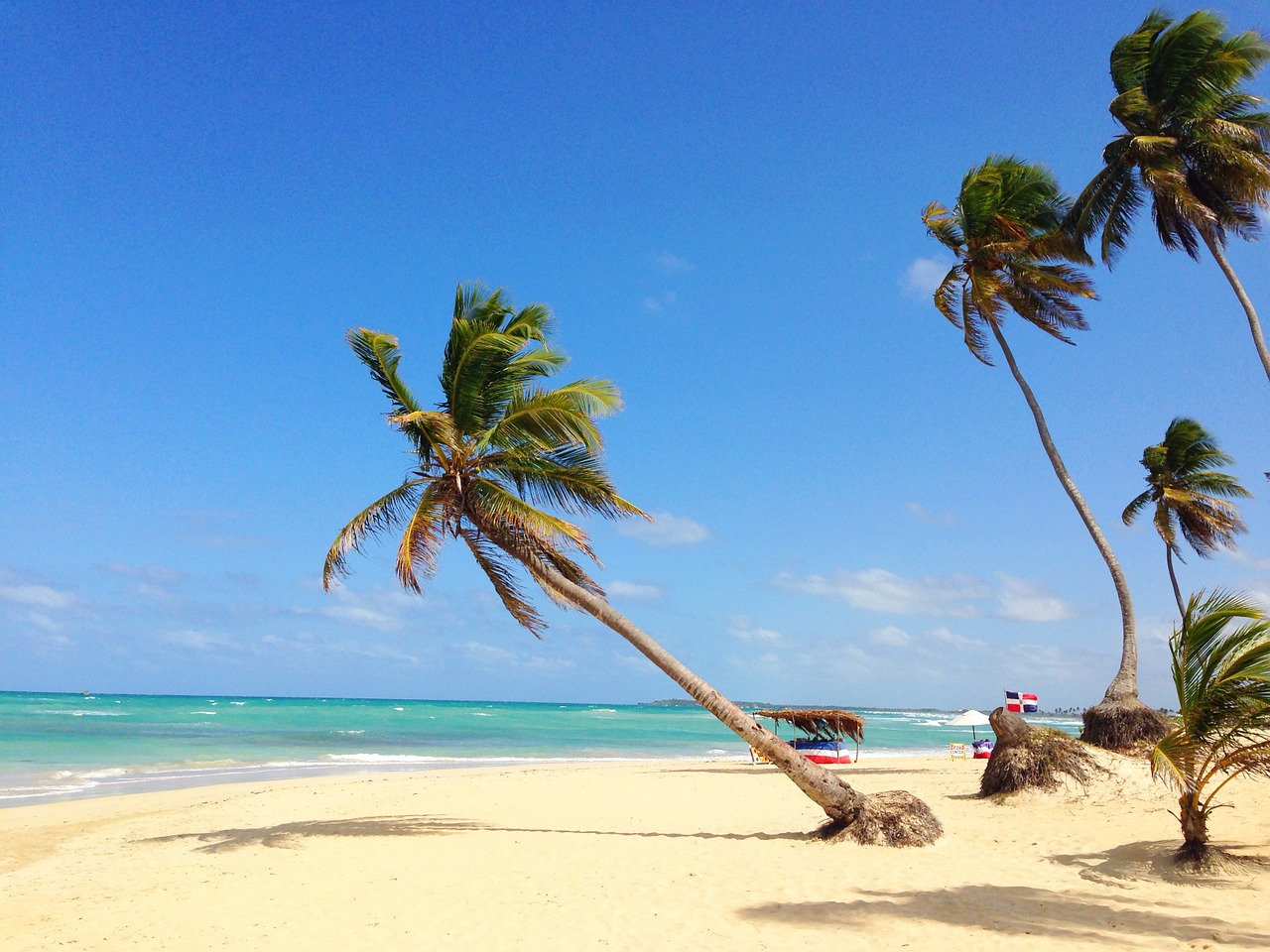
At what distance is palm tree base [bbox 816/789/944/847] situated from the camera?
9.62 metres

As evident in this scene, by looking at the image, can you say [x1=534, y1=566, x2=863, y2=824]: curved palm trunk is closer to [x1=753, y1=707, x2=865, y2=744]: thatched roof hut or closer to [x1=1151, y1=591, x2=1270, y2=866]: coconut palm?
[x1=1151, y1=591, x2=1270, y2=866]: coconut palm

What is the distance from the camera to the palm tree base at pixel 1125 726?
41.6 ft

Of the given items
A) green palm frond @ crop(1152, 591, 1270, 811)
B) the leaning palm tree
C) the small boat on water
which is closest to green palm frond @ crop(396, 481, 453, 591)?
the leaning palm tree

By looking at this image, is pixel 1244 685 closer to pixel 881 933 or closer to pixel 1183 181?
pixel 881 933

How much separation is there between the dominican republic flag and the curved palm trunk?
28.6 ft

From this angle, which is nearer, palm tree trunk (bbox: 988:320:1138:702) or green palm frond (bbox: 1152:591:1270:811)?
green palm frond (bbox: 1152:591:1270:811)

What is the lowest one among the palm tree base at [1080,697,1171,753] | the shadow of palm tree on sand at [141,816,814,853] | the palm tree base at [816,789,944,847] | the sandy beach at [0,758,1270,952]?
the shadow of palm tree on sand at [141,816,814,853]

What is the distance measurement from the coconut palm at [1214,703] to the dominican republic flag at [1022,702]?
10.4 metres

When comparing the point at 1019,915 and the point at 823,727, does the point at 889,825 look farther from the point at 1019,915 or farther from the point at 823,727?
the point at 823,727

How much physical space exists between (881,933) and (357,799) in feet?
41.1

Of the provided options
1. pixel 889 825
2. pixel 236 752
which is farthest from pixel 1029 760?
pixel 236 752

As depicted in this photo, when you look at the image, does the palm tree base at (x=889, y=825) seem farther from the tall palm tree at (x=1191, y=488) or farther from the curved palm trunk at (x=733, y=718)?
Result: the tall palm tree at (x=1191, y=488)

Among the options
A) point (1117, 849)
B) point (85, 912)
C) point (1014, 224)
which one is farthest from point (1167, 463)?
point (85, 912)

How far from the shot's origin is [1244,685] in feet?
22.6
